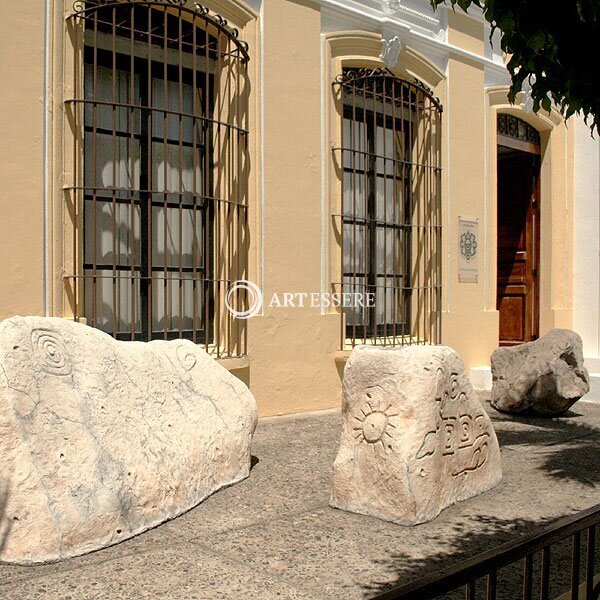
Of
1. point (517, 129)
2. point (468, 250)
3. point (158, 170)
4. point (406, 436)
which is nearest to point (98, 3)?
point (158, 170)

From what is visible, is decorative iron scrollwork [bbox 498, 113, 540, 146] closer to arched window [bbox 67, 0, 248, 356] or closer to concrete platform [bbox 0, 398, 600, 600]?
arched window [bbox 67, 0, 248, 356]

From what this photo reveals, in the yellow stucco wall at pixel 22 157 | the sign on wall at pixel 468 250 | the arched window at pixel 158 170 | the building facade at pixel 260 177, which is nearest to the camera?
the yellow stucco wall at pixel 22 157

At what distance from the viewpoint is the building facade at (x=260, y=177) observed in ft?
20.6

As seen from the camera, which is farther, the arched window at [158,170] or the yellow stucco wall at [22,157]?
the arched window at [158,170]

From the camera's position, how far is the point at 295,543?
383 cm

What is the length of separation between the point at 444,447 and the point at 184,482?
1497mm

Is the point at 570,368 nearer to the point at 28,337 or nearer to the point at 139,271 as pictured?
the point at 139,271

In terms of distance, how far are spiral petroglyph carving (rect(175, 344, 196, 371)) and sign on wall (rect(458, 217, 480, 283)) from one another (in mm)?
5740

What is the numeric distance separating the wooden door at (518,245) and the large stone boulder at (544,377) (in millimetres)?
4328

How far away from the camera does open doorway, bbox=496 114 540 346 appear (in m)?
12.1

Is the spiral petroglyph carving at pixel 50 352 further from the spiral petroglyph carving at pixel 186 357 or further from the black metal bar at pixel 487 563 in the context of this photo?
the black metal bar at pixel 487 563

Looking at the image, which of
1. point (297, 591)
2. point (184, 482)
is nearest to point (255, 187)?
point (184, 482)

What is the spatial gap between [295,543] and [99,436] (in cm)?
113

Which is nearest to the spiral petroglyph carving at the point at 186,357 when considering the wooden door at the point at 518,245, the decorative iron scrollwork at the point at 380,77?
the decorative iron scrollwork at the point at 380,77
